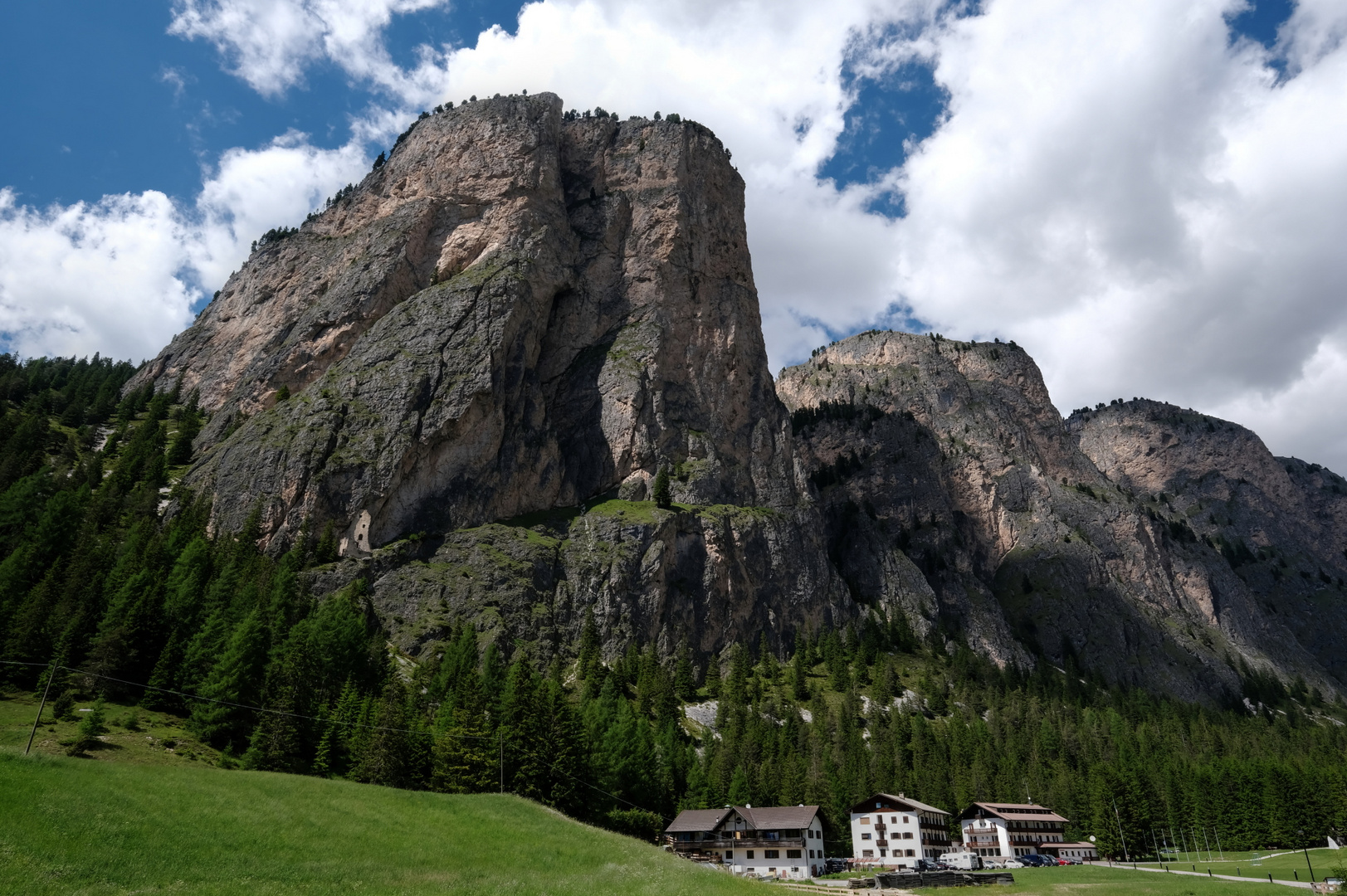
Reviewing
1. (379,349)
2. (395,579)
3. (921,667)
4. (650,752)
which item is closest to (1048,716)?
(921,667)

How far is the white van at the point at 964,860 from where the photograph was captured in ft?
309

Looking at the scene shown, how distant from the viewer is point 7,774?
122 ft

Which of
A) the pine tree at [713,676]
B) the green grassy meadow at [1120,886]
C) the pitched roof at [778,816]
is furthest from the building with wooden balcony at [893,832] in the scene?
the pine tree at [713,676]

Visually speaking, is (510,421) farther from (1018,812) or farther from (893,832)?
(1018,812)

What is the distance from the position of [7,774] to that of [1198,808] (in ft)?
421

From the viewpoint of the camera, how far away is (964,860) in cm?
9525

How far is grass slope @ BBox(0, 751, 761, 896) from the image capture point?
33.8 meters

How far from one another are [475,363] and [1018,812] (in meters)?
117

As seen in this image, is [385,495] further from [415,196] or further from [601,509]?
[415,196]

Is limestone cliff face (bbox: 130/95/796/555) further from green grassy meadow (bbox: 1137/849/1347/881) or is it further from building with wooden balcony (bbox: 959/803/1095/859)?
green grassy meadow (bbox: 1137/849/1347/881)

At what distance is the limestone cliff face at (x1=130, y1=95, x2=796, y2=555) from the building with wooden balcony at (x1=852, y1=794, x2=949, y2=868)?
83968 mm

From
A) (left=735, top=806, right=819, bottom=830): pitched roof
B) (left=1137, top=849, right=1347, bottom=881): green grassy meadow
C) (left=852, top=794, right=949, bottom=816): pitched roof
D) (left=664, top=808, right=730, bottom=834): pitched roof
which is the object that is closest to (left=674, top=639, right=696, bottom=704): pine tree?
(left=852, top=794, right=949, bottom=816): pitched roof

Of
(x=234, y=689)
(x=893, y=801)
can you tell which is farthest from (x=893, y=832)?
(x=234, y=689)

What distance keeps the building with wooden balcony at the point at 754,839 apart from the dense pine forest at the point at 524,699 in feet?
15.9
